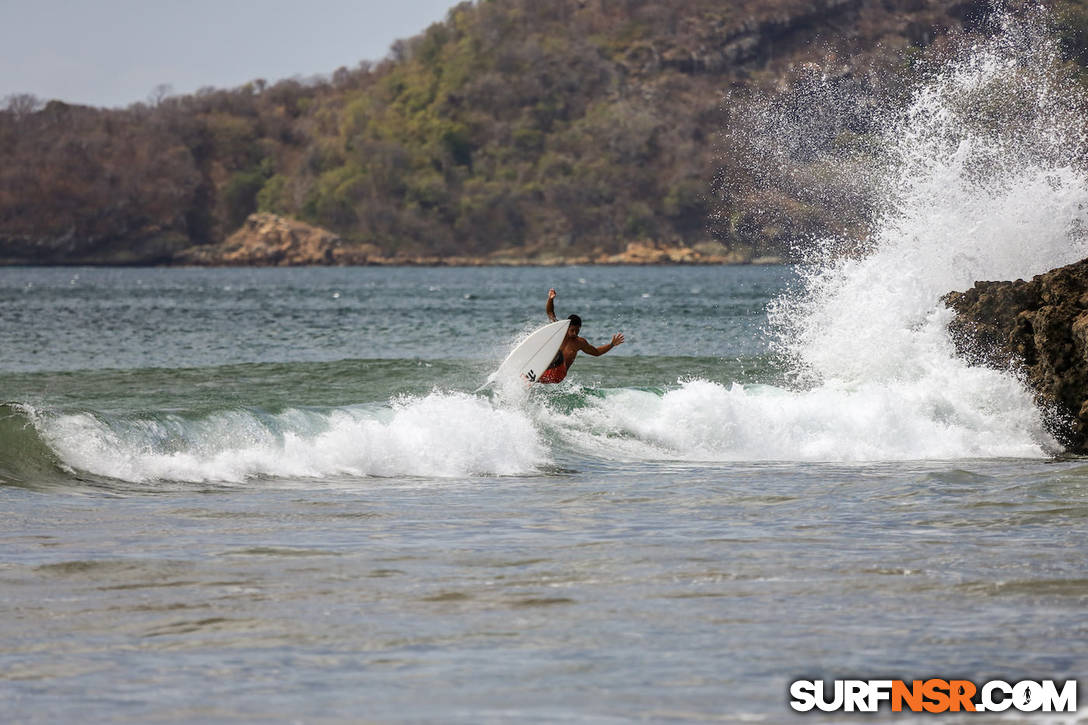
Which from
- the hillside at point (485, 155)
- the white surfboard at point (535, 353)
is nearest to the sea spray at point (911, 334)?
the white surfboard at point (535, 353)

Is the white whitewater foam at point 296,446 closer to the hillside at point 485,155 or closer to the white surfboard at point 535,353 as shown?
the white surfboard at point 535,353

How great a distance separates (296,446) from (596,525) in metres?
4.87

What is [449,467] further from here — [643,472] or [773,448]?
[773,448]

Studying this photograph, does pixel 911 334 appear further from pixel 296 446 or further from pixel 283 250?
pixel 283 250

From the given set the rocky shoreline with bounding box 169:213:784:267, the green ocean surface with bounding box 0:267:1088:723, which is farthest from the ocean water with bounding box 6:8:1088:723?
the rocky shoreline with bounding box 169:213:784:267

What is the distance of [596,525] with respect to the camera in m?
9.99

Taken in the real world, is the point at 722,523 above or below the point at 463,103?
below

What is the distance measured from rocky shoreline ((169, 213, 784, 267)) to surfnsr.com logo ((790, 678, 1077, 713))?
155124 millimetres

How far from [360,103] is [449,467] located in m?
187

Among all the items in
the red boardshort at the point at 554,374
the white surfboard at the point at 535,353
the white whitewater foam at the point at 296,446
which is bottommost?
the white whitewater foam at the point at 296,446

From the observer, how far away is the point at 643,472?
44.3 feet

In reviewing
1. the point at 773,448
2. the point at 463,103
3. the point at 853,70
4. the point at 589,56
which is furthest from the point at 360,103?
the point at 773,448

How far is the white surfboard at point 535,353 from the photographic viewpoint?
1741cm

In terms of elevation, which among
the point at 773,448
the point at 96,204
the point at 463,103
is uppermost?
the point at 463,103
